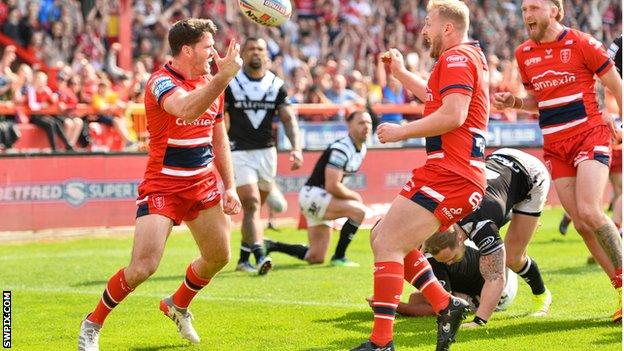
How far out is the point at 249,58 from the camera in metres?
12.6

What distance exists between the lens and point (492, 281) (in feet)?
27.6

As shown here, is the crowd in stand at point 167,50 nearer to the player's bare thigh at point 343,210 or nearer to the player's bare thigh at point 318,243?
the player's bare thigh at point 318,243

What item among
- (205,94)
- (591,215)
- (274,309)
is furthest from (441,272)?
(205,94)

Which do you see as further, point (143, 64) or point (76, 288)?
point (143, 64)

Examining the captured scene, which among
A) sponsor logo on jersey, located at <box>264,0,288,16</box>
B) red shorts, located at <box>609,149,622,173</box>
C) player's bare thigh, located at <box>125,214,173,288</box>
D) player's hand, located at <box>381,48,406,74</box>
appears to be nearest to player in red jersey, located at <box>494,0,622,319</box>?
player's hand, located at <box>381,48,406,74</box>

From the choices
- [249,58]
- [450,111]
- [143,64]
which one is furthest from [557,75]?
[143,64]

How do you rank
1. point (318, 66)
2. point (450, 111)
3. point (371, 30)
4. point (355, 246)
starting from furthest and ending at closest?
point (371, 30) < point (318, 66) < point (355, 246) < point (450, 111)

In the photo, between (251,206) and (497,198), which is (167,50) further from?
(497,198)

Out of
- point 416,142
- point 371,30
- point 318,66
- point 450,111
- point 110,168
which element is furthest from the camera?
point 371,30

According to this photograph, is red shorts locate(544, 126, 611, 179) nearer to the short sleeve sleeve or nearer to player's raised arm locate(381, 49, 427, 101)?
player's raised arm locate(381, 49, 427, 101)

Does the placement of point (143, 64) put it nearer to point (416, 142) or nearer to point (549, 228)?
point (416, 142)

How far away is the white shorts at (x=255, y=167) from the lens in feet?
41.3

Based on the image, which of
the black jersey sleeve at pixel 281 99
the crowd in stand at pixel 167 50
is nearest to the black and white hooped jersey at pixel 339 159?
the black jersey sleeve at pixel 281 99

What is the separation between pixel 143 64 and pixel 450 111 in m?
16.5
